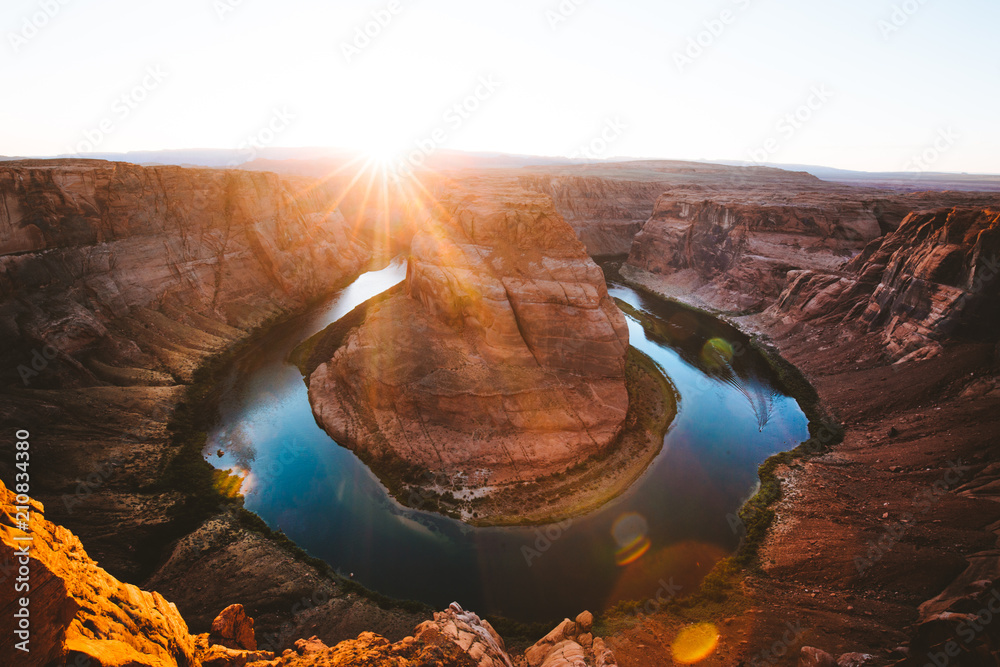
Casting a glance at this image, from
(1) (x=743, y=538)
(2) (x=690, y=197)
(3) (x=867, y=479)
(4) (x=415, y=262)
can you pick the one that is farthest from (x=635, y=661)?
(2) (x=690, y=197)

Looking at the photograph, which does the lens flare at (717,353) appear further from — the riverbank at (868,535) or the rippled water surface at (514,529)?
the riverbank at (868,535)

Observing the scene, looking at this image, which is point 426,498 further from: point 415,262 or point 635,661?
point 415,262

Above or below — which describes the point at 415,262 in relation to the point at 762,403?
above

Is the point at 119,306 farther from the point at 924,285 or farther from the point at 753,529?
the point at 924,285
